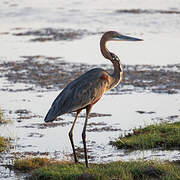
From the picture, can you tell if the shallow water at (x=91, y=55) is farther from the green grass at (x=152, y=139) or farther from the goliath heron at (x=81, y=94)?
the goliath heron at (x=81, y=94)

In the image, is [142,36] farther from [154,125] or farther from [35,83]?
[154,125]

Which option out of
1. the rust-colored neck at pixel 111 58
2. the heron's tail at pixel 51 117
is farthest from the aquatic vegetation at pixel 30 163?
the rust-colored neck at pixel 111 58

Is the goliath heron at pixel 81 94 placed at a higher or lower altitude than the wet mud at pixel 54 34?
higher

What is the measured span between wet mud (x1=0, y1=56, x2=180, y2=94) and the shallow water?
0.38m

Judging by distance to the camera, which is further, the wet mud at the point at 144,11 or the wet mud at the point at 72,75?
the wet mud at the point at 144,11

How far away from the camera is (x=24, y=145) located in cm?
965

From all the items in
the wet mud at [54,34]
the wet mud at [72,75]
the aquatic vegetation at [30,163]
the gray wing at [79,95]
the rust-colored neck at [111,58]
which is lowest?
the wet mud at [54,34]

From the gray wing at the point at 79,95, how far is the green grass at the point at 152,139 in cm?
160

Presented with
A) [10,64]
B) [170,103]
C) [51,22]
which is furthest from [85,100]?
[51,22]

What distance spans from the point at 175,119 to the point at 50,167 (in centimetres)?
428

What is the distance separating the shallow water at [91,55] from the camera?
981 cm

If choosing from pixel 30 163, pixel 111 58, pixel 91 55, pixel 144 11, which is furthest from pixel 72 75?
pixel 144 11

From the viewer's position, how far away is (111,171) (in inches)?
280

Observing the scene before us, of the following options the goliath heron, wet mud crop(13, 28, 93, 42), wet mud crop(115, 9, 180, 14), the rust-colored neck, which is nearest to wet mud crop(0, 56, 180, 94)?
wet mud crop(13, 28, 93, 42)
